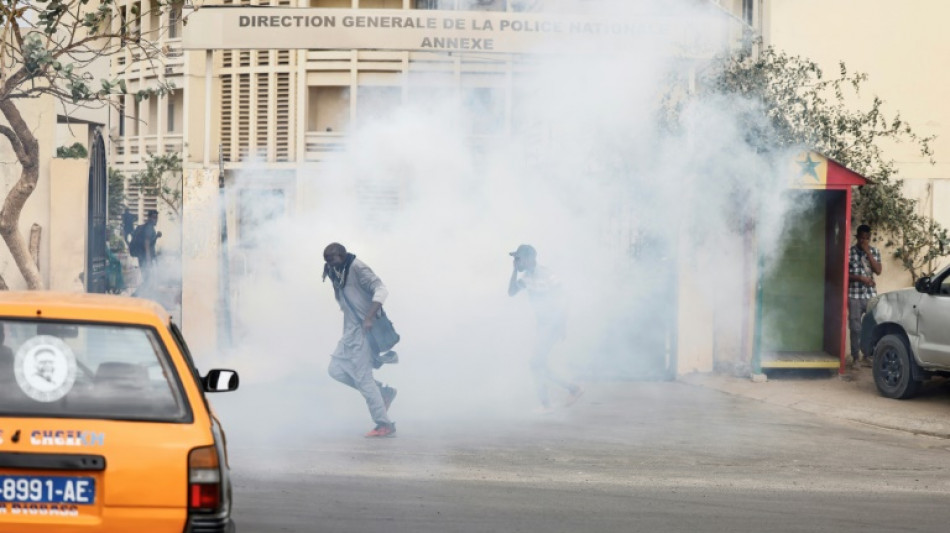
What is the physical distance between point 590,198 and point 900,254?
148 inches

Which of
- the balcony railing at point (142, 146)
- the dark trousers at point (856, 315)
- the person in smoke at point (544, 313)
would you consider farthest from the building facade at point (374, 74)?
the balcony railing at point (142, 146)

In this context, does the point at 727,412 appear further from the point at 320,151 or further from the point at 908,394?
the point at 320,151

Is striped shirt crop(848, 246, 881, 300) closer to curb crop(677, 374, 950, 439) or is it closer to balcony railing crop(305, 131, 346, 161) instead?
curb crop(677, 374, 950, 439)

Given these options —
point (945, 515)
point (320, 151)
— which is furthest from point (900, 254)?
point (320, 151)

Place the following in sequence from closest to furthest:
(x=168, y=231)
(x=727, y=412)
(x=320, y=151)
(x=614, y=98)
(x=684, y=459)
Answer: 1. (x=684, y=459)
2. (x=727, y=412)
3. (x=614, y=98)
4. (x=320, y=151)
5. (x=168, y=231)

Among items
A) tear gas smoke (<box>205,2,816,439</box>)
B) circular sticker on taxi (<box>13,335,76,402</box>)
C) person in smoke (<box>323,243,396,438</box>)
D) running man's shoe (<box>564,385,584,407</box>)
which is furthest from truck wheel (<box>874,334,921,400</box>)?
circular sticker on taxi (<box>13,335,76,402</box>)

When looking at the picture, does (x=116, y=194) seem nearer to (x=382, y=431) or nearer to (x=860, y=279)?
(x=860, y=279)

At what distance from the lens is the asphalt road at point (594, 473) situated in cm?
733

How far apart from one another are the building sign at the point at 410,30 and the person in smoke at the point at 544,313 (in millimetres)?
2287

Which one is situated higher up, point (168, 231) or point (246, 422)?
point (168, 231)

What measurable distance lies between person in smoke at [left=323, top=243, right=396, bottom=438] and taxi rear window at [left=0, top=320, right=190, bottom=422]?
17.0 feet

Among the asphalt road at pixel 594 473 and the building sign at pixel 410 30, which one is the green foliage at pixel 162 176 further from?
the asphalt road at pixel 594 473

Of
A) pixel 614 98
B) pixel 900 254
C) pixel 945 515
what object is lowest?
pixel 945 515

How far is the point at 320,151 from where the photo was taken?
954 inches
